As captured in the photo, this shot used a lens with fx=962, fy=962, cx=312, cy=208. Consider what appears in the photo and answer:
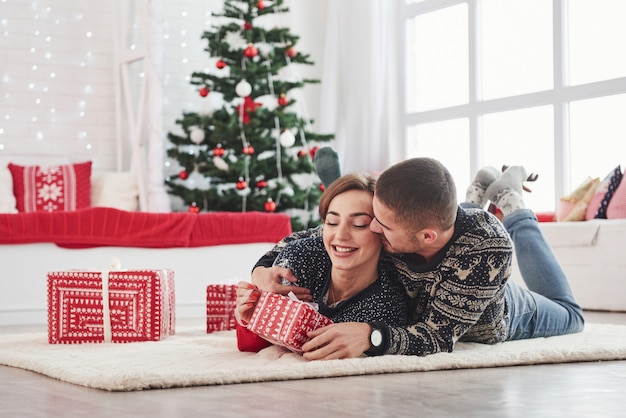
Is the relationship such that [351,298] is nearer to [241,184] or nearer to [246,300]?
[246,300]

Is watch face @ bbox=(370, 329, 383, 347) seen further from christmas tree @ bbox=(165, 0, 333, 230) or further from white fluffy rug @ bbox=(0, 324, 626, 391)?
christmas tree @ bbox=(165, 0, 333, 230)

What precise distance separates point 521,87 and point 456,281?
162 inches

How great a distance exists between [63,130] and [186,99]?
2.76ft

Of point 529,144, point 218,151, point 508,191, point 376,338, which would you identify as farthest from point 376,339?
point 529,144

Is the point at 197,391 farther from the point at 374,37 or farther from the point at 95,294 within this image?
the point at 374,37

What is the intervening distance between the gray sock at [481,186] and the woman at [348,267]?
867 millimetres

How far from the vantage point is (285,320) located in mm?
2344

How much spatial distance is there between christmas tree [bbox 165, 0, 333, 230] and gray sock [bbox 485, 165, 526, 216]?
8.59 ft

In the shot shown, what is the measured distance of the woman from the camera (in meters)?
2.37

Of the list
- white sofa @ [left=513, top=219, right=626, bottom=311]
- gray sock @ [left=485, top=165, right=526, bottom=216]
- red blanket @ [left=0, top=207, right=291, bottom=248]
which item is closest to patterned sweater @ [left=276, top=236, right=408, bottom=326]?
gray sock @ [left=485, top=165, right=526, bottom=216]

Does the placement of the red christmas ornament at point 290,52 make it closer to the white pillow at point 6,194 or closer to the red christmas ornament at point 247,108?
the red christmas ornament at point 247,108

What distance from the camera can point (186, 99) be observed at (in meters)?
6.42

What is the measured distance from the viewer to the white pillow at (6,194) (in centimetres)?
541

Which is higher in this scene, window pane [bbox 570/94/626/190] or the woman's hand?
window pane [bbox 570/94/626/190]
